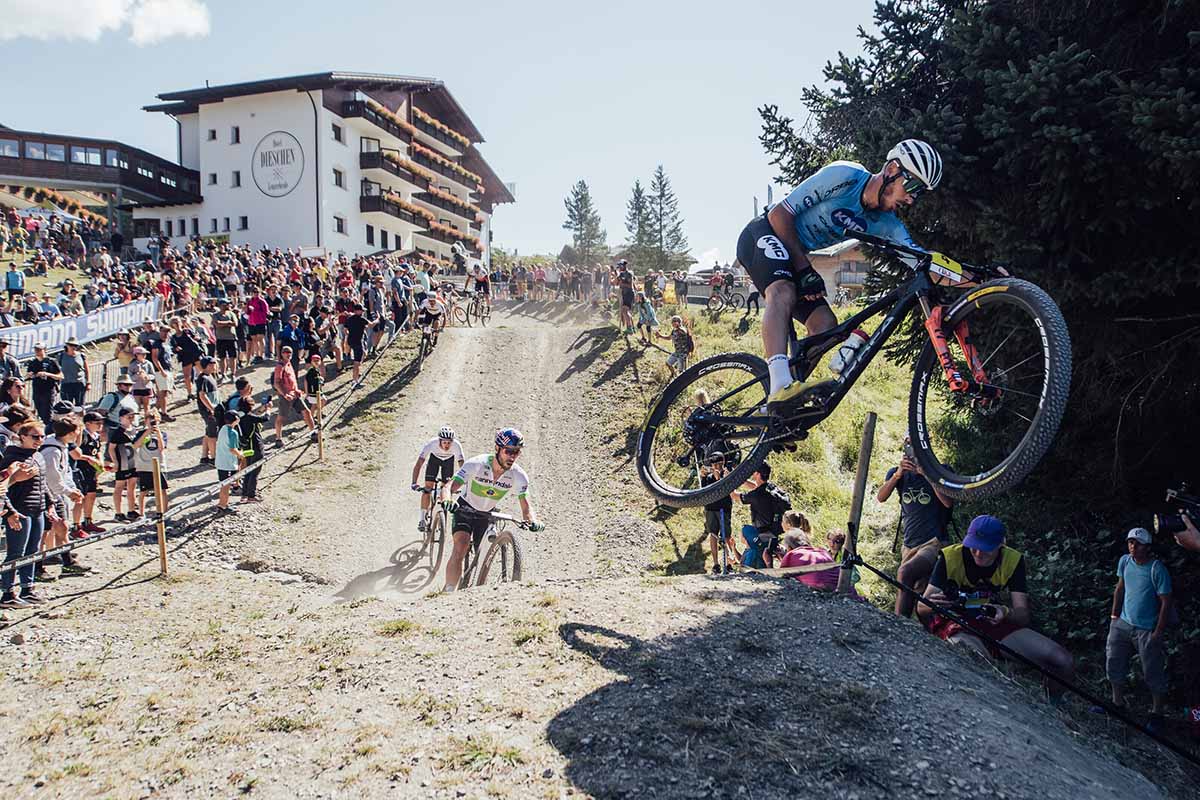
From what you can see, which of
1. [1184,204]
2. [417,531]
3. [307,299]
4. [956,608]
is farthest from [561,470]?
[1184,204]

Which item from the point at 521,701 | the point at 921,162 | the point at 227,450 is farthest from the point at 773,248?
the point at 227,450

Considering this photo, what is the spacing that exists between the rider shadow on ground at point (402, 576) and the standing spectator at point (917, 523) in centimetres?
710

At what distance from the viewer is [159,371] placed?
755 inches

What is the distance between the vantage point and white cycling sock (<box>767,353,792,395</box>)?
19.2 ft

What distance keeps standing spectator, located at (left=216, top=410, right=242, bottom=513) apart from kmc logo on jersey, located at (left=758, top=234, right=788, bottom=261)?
37.1ft

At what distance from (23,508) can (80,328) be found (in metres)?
13.1

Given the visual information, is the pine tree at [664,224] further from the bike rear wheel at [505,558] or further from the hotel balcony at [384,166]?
the bike rear wheel at [505,558]

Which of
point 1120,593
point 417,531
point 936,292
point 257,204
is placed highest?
point 257,204

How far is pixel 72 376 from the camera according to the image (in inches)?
650

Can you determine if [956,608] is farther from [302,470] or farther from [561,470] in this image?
[302,470]

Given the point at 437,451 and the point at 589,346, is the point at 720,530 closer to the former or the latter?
the point at 437,451

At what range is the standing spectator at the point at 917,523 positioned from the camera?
28.1ft

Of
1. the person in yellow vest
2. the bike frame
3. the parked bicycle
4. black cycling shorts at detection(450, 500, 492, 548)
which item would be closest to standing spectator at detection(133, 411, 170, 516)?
the parked bicycle

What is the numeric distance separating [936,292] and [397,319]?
23.1 meters
